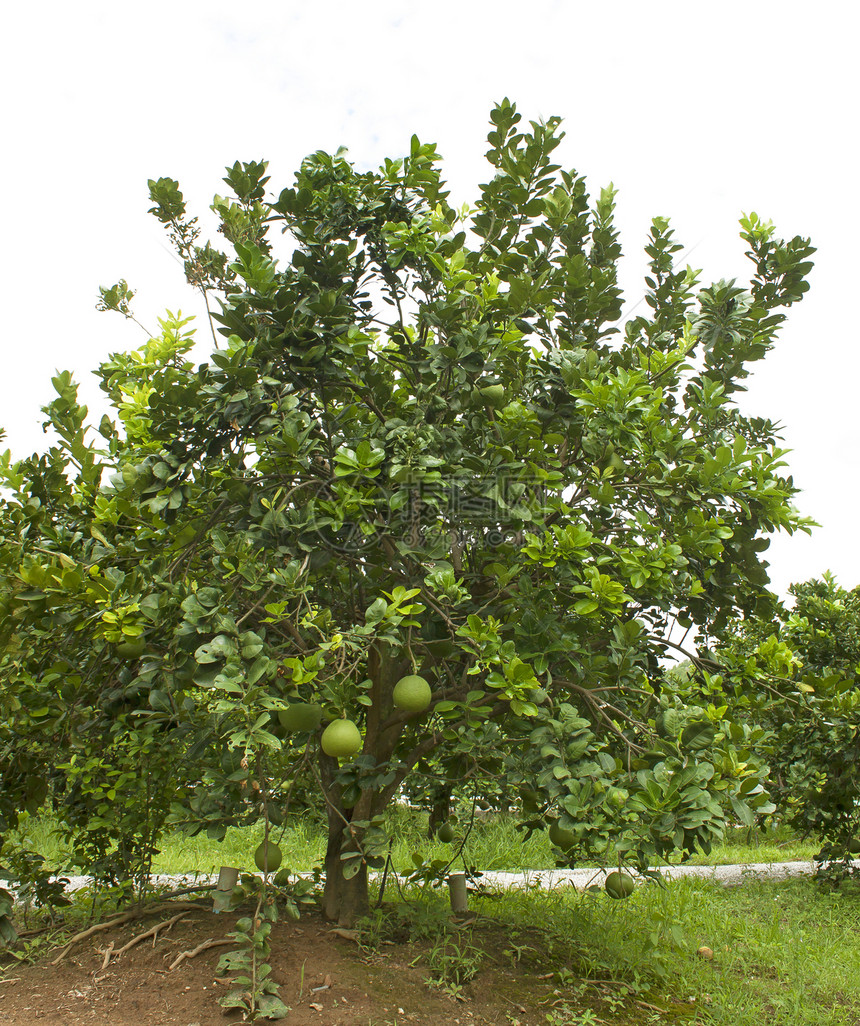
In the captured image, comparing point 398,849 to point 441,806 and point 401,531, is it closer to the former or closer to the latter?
point 441,806

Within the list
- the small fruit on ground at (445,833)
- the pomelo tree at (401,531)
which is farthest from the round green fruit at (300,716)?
the small fruit on ground at (445,833)

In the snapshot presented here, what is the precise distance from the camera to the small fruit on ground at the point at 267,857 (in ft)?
8.63

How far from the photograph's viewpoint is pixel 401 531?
2.80 meters

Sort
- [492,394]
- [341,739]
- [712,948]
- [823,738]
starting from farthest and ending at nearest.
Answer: [823,738]
[712,948]
[492,394]
[341,739]

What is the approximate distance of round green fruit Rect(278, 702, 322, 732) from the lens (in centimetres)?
246

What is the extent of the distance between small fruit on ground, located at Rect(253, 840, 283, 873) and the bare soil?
391 millimetres

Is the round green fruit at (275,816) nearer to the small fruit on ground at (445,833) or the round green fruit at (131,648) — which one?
the round green fruit at (131,648)

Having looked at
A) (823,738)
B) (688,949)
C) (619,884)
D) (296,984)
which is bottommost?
(688,949)

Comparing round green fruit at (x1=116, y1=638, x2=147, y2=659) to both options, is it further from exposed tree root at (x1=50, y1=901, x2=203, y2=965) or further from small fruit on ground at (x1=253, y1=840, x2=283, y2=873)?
exposed tree root at (x1=50, y1=901, x2=203, y2=965)

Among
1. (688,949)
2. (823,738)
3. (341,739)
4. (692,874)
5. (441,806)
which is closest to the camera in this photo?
(341,739)

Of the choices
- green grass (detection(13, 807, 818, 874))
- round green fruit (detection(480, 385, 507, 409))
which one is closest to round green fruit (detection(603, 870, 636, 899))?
round green fruit (detection(480, 385, 507, 409))

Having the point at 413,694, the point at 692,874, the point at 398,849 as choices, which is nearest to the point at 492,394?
the point at 413,694

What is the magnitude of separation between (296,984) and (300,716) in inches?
44.1

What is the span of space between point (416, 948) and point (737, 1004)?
1.42m
